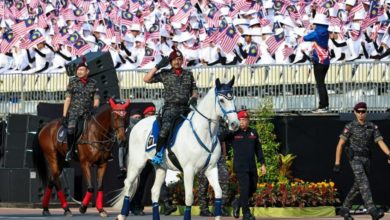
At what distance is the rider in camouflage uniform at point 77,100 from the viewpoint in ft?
83.1

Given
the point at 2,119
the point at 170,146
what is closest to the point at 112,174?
the point at 2,119

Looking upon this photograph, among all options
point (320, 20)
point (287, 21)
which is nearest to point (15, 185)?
point (287, 21)

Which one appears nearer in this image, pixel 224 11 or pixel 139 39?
pixel 224 11

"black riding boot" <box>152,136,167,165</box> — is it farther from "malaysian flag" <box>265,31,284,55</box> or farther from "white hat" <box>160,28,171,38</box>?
"white hat" <box>160,28,171,38</box>

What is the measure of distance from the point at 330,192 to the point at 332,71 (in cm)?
317

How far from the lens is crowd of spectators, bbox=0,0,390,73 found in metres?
29.9

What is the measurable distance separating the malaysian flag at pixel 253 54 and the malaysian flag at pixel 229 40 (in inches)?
22.0

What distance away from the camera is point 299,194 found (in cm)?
2538

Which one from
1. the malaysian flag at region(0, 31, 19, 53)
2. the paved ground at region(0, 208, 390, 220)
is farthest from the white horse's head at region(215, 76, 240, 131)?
the malaysian flag at region(0, 31, 19, 53)

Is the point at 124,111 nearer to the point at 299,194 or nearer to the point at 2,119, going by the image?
the point at 299,194

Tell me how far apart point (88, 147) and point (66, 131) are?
0.67 meters

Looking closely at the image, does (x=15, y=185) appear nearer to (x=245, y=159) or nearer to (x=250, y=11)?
(x=250, y=11)

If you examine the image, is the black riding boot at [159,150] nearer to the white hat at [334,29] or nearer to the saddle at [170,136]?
the saddle at [170,136]

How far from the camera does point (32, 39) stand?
120 feet
